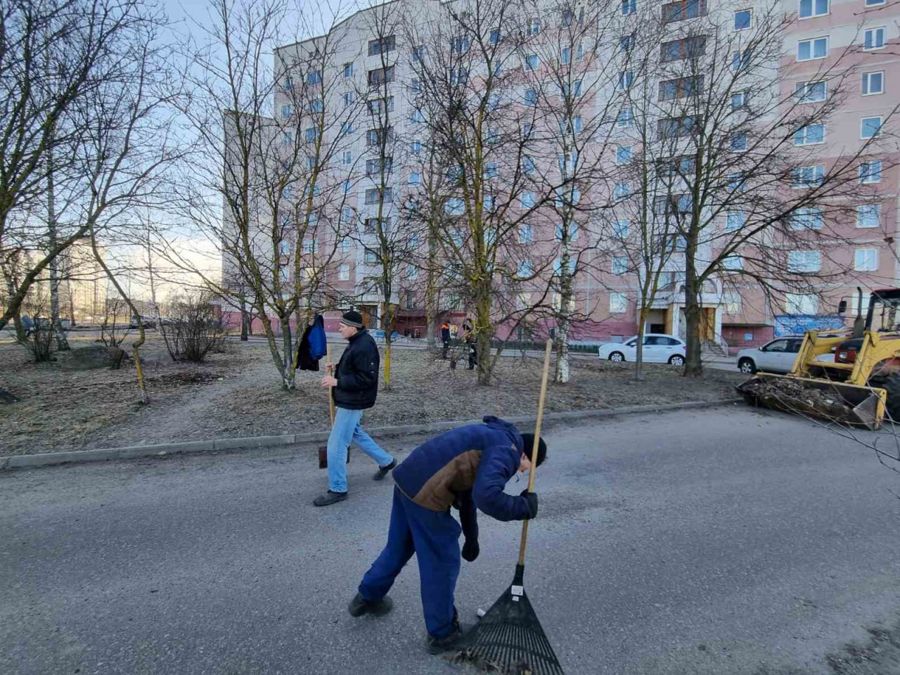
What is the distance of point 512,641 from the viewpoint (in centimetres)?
212

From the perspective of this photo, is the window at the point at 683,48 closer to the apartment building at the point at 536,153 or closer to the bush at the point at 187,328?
the apartment building at the point at 536,153

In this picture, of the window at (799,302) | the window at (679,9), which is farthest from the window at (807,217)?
the window at (679,9)

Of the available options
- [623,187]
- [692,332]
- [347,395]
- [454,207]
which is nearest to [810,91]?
[623,187]

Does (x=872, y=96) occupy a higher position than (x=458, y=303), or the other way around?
(x=872, y=96)

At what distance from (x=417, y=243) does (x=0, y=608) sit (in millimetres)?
9144

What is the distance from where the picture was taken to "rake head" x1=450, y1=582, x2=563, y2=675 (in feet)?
6.74

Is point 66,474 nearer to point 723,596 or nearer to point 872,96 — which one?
point 723,596

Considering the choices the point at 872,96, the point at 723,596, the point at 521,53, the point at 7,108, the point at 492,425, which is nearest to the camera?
the point at 492,425

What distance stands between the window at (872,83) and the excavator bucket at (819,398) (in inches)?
1161

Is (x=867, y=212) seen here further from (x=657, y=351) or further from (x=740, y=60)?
(x=657, y=351)

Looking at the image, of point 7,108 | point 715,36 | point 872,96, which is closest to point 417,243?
point 7,108

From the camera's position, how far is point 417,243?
413 inches

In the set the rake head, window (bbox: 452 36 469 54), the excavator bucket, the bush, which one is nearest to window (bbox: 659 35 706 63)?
window (bbox: 452 36 469 54)

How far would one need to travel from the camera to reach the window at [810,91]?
10680 millimetres
